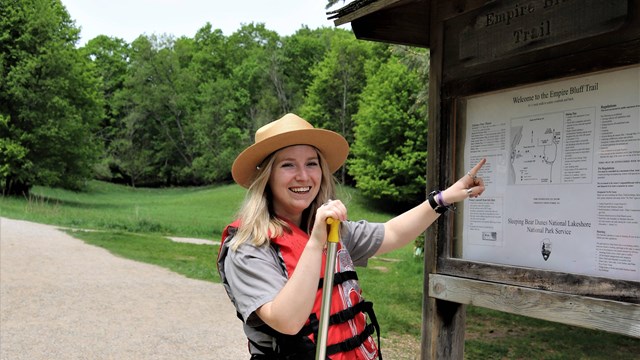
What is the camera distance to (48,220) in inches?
824

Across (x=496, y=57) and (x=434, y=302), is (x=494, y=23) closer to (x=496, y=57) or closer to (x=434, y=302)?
(x=496, y=57)

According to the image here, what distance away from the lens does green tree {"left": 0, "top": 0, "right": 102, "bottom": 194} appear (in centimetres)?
3130

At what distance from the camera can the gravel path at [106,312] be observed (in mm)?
6574

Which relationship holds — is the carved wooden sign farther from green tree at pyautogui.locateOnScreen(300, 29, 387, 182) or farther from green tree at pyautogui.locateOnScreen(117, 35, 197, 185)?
green tree at pyautogui.locateOnScreen(117, 35, 197, 185)

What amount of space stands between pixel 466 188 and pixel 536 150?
401 mm

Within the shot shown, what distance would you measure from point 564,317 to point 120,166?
59352mm

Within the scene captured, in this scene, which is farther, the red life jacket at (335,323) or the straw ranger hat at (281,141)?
the straw ranger hat at (281,141)

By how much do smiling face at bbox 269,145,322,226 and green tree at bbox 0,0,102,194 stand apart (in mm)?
31570

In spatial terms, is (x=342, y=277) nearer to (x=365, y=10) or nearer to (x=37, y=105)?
(x=365, y=10)

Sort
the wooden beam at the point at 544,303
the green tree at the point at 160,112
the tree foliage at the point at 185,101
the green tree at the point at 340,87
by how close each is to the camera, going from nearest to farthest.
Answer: the wooden beam at the point at 544,303 → the tree foliage at the point at 185,101 → the green tree at the point at 340,87 → the green tree at the point at 160,112

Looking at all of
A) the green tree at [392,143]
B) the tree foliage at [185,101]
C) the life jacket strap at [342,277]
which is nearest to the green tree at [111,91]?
the tree foliage at [185,101]

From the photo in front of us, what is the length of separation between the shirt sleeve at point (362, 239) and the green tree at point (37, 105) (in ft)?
103

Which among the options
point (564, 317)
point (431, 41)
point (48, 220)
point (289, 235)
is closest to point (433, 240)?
point (564, 317)

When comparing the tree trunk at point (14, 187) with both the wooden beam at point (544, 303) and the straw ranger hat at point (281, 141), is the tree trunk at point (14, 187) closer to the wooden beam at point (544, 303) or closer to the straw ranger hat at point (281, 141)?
the wooden beam at point (544, 303)
